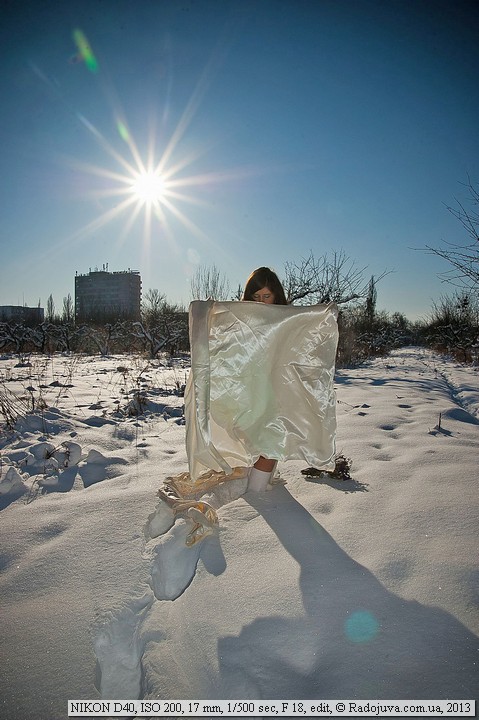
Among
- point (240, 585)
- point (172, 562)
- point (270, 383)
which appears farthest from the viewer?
point (270, 383)

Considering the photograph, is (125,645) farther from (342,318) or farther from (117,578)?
(342,318)

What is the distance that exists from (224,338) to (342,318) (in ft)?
38.0

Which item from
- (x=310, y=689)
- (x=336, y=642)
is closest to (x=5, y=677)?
(x=310, y=689)

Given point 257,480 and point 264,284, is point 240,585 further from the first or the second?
point 264,284

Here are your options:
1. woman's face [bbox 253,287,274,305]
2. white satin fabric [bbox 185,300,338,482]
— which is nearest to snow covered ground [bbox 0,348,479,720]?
white satin fabric [bbox 185,300,338,482]

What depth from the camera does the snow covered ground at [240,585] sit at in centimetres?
110

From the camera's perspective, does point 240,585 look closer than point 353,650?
No

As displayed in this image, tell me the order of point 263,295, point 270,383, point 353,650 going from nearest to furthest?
point 353,650
point 270,383
point 263,295

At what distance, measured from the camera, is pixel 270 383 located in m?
2.20

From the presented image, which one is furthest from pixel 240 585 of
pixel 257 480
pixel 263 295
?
pixel 263 295

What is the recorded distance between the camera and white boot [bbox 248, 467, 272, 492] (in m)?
2.27
